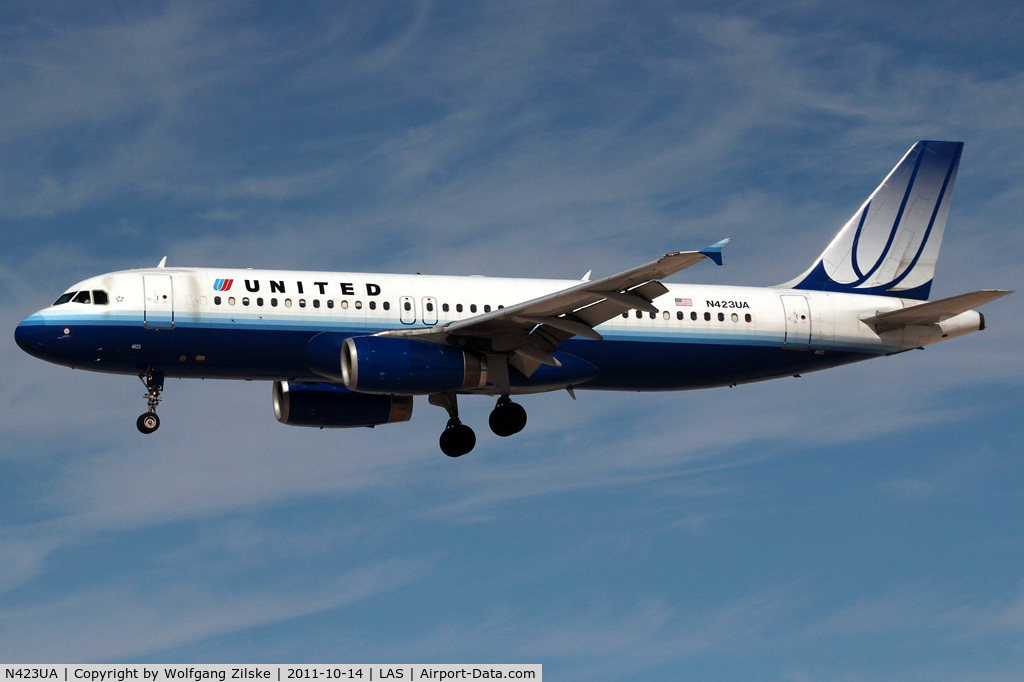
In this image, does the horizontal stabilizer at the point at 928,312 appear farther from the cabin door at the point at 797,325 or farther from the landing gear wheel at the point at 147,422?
the landing gear wheel at the point at 147,422

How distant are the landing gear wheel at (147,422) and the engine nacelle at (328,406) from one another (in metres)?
4.96

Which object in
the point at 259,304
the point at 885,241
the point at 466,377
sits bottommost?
the point at 466,377

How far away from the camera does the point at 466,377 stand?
36.2 m

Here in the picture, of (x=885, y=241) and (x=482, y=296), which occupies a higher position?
(x=885, y=241)

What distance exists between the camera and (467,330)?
35844 millimetres

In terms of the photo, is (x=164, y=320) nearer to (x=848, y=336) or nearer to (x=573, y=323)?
(x=573, y=323)

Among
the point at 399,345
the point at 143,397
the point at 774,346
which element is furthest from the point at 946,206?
the point at 143,397

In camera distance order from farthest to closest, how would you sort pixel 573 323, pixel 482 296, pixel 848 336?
1. pixel 848 336
2. pixel 482 296
3. pixel 573 323

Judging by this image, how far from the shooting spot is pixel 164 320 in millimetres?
35812

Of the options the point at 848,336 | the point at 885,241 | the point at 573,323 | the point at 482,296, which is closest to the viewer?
the point at 573,323

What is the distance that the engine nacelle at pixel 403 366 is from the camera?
3491 centimetres

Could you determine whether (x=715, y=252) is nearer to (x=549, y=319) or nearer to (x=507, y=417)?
(x=549, y=319)

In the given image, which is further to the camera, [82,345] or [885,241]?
[885,241]

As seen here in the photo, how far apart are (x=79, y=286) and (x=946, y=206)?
27526mm
